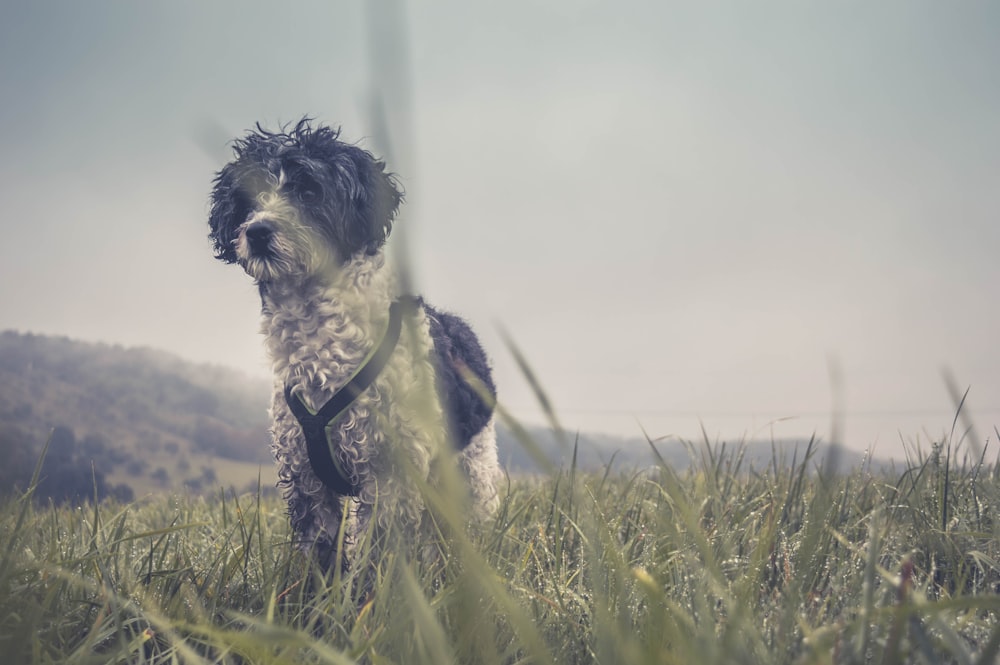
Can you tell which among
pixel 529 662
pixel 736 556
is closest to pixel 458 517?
pixel 529 662

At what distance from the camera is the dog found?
3594 mm

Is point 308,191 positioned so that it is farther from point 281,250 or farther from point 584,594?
point 584,594

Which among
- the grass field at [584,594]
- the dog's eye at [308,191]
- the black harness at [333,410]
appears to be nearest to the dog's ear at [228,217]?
the dog's eye at [308,191]

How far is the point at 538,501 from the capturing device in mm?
3996

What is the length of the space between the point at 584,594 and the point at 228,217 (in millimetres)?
2940

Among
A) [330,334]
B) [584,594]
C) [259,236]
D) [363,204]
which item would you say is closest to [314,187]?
[363,204]

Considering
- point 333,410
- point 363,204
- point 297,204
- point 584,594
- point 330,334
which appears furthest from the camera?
point 363,204

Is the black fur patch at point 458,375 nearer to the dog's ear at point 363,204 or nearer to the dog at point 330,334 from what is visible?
the dog at point 330,334

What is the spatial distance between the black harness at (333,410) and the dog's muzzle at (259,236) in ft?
2.35

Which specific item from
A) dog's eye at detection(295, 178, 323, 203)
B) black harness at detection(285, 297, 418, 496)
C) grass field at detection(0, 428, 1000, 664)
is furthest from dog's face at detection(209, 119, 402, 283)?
grass field at detection(0, 428, 1000, 664)

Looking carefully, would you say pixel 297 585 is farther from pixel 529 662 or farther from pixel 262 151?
pixel 262 151

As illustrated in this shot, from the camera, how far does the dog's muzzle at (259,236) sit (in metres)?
3.58

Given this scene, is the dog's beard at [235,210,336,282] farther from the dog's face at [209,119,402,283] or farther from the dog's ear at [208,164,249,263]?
the dog's ear at [208,164,249,263]

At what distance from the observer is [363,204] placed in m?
4.03
